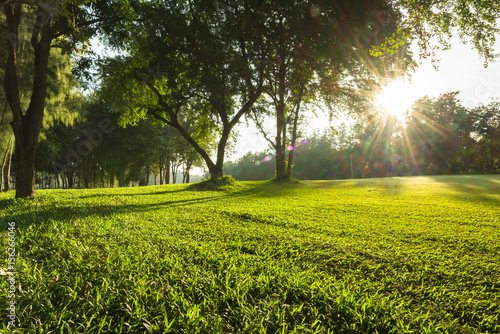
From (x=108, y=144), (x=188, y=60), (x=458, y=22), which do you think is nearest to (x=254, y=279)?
(x=458, y=22)

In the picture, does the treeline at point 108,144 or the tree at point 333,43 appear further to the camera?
the treeline at point 108,144

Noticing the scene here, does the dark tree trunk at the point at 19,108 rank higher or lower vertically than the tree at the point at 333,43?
lower

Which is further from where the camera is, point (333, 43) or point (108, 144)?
point (108, 144)

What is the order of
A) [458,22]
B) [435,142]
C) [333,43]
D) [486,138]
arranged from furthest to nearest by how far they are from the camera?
[435,142]
[486,138]
[333,43]
[458,22]

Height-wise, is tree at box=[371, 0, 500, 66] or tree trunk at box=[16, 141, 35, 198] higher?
tree at box=[371, 0, 500, 66]

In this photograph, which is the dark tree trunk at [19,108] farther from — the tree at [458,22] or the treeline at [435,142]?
the treeline at [435,142]

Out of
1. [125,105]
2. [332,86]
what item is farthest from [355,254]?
[125,105]

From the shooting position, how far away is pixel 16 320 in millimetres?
1679

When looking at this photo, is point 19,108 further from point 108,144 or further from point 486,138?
point 486,138

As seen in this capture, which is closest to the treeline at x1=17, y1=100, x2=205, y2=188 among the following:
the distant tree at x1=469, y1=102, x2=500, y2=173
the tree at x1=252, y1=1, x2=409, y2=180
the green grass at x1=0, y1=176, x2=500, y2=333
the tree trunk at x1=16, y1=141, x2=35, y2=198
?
the tree at x1=252, y1=1, x2=409, y2=180

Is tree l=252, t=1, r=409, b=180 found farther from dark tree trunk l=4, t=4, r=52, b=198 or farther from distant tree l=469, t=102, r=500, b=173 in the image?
distant tree l=469, t=102, r=500, b=173

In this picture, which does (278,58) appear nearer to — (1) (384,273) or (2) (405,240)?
(2) (405,240)

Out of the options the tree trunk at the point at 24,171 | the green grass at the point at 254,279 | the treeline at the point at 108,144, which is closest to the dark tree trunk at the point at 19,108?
the tree trunk at the point at 24,171

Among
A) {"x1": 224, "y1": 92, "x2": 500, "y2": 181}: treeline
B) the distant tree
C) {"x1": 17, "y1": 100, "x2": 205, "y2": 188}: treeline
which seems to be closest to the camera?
{"x1": 17, "y1": 100, "x2": 205, "y2": 188}: treeline
